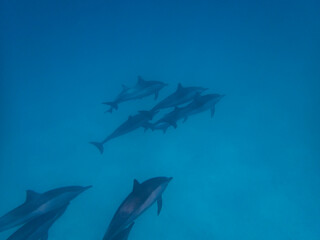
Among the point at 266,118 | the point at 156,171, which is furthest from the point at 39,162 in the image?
the point at 266,118

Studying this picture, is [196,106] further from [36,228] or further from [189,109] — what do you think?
[36,228]

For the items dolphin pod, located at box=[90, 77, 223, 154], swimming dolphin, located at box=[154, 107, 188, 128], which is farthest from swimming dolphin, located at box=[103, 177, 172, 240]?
dolphin pod, located at box=[90, 77, 223, 154]

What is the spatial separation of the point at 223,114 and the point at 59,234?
836cm

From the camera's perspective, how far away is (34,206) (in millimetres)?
5965

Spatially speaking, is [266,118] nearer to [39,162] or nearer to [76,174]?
[76,174]

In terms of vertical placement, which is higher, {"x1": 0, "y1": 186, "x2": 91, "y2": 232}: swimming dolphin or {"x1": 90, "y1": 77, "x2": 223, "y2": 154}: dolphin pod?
{"x1": 90, "y1": 77, "x2": 223, "y2": 154}: dolphin pod

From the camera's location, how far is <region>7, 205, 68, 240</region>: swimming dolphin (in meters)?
5.70

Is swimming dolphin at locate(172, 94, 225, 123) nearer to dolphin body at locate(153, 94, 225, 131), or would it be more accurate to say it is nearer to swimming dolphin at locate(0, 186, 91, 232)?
dolphin body at locate(153, 94, 225, 131)

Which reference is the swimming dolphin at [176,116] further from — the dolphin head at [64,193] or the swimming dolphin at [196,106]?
the dolphin head at [64,193]

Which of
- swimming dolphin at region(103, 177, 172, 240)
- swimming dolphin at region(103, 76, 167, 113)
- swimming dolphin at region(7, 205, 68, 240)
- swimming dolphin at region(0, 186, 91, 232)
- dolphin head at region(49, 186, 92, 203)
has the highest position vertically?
swimming dolphin at region(103, 76, 167, 113)

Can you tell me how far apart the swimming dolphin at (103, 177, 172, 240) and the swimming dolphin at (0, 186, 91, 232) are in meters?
2.04

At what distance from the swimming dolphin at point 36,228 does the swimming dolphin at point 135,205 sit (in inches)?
80.1

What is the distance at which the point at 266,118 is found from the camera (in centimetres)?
1375

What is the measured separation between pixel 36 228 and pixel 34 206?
0.40m
